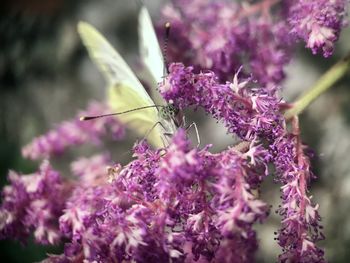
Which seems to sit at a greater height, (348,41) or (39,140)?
(348,41)

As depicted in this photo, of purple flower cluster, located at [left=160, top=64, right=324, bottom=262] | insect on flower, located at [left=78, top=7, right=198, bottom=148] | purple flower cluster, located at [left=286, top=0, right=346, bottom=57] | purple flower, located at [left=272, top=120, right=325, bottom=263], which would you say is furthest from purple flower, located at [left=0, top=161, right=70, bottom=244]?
purple flower cluster, located at [left=286, top=0, right=346, bottom=57]

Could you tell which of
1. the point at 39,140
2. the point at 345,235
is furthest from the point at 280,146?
the point at 39,140

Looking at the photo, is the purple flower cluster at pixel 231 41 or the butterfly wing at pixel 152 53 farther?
the purple flower cluster at pixel 231 41

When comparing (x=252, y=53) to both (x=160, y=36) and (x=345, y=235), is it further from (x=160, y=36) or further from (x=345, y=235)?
(x=345, y=235)

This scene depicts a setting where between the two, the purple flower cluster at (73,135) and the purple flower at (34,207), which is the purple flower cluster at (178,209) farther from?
the purple flower cluster at (73,135)

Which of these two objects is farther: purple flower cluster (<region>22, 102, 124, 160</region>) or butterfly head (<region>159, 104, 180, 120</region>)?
purple flower cluster (<region>22, 102, 124, 160</region>)

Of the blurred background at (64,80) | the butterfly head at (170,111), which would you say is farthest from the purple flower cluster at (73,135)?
the butterfly head at (170,111)

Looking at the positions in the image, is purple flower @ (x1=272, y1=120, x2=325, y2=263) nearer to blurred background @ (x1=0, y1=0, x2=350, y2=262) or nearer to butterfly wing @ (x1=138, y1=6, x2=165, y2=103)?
butterfly wing @ (x1=138, y1=6, x2=165, y2=103)
